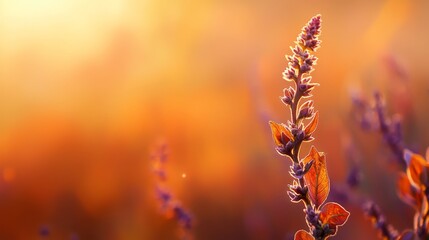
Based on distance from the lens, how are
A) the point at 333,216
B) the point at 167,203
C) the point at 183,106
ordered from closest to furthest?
1. the point at 333,216
2. the point at 167,203
3. the point at 183,106

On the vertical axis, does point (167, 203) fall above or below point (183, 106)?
below

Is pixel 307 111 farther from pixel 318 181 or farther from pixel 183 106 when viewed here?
pixel 183 106

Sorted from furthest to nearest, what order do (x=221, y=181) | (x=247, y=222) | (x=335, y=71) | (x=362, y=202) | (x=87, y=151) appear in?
(x=335, y=71) < (x=87, y=151) < (x=221, y=181) < (x=247, y=222) < (x=362, y=202)

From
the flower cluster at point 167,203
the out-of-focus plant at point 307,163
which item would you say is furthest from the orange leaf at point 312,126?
the flower cluster at point 167,203

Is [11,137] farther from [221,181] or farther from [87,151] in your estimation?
[221,181]

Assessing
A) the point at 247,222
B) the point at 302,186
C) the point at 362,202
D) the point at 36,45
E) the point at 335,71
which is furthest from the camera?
the point at 36,45

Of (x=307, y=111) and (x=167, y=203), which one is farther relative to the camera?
(x=167, y=203)

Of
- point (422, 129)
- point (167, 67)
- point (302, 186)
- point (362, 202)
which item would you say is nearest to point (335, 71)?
point (422, 129)

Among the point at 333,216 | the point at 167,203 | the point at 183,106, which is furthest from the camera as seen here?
Result: the point at 183,106

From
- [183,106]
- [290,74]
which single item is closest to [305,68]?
[290,74]
